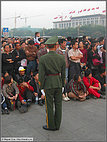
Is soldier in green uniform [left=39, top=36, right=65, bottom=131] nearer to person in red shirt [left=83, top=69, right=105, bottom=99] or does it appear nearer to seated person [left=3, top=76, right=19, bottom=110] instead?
seated person [left=3, top=76, right=19, bottom=110]

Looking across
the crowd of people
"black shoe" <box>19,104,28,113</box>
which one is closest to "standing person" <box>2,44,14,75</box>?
the crowd of people

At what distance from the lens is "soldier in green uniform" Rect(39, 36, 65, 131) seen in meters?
3.17

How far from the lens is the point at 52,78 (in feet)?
10.6

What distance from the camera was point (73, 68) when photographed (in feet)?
18.4

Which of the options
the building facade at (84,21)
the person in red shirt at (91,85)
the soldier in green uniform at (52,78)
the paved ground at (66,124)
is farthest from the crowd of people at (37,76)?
the building facade at (84,21)

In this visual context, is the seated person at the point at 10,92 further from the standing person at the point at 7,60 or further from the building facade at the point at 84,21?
the building facade at the point at 84,21

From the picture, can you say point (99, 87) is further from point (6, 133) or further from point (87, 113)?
point (6, 133)

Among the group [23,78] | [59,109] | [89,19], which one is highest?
[89,19]

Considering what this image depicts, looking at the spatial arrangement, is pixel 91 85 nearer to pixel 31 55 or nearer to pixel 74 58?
pixel 74 58

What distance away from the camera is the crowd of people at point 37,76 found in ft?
14.5

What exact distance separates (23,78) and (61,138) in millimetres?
2366

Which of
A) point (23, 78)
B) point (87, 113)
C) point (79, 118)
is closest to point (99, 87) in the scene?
point (87, 113)

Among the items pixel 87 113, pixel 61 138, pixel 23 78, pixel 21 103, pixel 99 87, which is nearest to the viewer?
pixel 61 138

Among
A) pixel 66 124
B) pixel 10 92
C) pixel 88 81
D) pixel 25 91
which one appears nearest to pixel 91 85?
pixel 88 81
